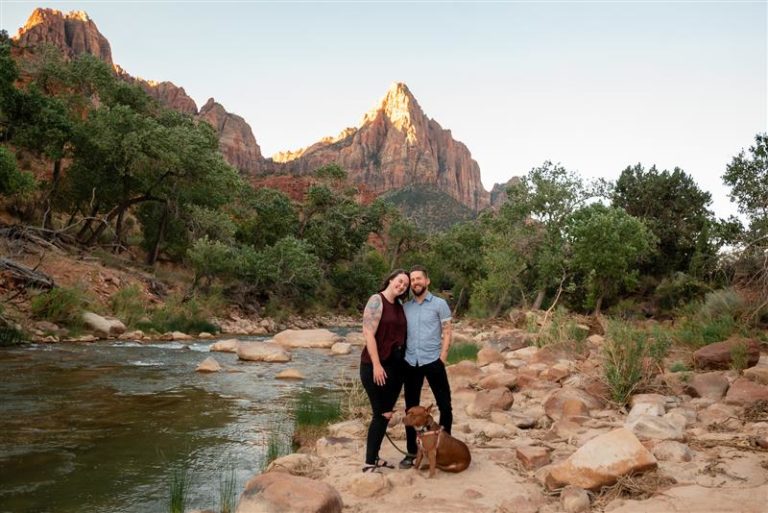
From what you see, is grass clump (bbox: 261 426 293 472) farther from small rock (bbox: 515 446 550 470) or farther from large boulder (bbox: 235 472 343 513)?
small rock (bbox: 515 446 550 470)

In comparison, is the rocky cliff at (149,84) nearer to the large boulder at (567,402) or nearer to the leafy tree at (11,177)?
the leafy tree at (11,177)

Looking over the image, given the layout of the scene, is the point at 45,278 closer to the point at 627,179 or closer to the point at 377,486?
the point at 377,486

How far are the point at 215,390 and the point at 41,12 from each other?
113 m

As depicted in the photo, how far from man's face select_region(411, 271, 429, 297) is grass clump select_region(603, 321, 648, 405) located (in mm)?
3677

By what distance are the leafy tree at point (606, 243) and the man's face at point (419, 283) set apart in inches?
892

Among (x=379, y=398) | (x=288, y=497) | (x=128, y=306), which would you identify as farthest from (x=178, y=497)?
(x=128, y=306)

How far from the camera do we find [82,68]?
86.4 ft

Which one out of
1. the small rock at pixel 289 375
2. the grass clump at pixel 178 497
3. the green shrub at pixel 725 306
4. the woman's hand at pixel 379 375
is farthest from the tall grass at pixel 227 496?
the green shrub at pixel 725 306

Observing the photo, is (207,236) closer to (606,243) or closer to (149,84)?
(606,243)

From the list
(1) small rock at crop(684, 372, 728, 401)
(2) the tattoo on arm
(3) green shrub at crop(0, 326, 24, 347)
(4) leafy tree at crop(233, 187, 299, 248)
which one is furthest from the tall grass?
(4) leafy tree at crop(233, 187, 299, 248)

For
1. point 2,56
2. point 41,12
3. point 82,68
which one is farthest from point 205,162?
point 41,12

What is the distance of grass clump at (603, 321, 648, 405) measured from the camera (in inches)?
289

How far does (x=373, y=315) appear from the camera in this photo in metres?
4.66

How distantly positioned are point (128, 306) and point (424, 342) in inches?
708
